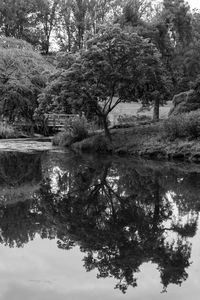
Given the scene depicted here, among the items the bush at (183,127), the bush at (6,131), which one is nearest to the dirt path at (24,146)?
the bush at (6,131)

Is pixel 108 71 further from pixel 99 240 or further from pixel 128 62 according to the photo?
pixel 99 240

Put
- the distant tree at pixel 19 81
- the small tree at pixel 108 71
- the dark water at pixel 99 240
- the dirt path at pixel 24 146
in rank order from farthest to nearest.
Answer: the distant tree at pixel 19 81 → the dirt path at pixel 24 146 → the small tree at pixel 108 71 → the dark water at pixel 99 240

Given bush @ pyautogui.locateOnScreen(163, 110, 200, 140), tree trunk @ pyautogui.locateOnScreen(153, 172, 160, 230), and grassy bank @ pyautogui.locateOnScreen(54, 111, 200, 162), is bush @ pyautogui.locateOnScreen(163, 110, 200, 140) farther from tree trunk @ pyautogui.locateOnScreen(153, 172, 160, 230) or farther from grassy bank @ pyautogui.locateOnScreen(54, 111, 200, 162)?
tree trunk @ pyautogui.locateOnScreen(153, 172, 160, 230)

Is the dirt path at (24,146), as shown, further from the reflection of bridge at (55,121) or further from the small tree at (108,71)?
the reflection of bridge at (55,121)

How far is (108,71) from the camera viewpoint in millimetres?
23875

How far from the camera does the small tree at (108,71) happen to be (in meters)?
23.6

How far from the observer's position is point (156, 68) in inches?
991

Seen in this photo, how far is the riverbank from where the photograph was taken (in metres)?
20.4

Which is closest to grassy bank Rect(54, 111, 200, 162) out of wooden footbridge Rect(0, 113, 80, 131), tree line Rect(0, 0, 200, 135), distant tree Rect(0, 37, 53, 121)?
tree line Rect(0, 0, 200, 135)

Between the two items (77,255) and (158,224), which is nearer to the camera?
(77,255)

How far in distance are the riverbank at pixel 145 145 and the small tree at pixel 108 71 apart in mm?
949

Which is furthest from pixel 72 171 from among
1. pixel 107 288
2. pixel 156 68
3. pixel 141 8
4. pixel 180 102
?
pixel 141 8

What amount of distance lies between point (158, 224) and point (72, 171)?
7699 mm

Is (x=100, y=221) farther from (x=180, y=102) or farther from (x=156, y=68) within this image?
(x=180, y=102)
